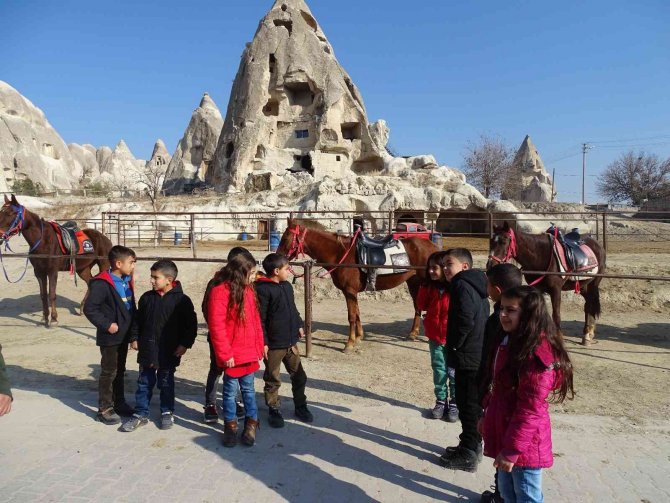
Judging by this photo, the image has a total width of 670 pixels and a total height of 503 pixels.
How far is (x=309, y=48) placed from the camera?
112 ft

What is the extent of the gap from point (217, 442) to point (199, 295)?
26.2ft

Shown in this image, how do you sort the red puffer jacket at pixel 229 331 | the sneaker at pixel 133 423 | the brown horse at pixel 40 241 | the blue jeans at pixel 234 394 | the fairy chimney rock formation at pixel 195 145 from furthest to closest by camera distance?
the fairy chimney rock formation at pixel 195 145
the brown horse at pixel 40 241
the sneaker at pixel 133 423
the blue jeans at pixel 234 394
the red puffer jacket at pixel 229 331

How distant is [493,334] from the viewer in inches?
103

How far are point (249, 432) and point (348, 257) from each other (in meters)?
3.98

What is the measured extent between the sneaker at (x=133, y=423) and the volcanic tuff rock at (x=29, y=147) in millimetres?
51743

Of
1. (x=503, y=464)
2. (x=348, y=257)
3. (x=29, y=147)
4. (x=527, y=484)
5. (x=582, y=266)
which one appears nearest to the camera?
(x=503, y=464)

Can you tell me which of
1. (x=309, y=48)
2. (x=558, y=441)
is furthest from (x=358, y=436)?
(x=309, y=48)

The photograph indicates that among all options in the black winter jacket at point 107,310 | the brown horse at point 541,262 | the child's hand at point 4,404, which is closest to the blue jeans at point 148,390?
the black winter jacket at point 107,310

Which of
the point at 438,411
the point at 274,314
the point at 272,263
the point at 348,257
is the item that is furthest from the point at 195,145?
the point at 438,411

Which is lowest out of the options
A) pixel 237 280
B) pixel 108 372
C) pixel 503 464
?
pixel 108 372

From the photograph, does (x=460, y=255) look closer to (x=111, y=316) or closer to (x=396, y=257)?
(x=111, y=316)

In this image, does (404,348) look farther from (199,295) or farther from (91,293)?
(199,295)

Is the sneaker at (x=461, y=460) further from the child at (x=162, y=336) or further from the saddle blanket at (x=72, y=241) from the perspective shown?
the saddle blanket at (x=72, y=241)

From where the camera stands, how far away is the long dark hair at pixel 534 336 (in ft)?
6.88
